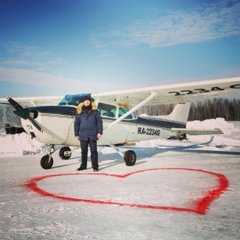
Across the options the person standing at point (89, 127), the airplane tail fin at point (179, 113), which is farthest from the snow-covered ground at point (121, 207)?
the airplane tail fin at point (179, 113)

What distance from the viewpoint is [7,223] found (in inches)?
88.4

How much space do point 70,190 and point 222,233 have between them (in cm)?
240

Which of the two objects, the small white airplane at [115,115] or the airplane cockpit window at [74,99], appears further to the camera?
the airplane cockpit window at [74,99]

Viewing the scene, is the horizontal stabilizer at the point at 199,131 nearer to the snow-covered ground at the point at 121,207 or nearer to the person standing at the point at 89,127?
the snow-covered ground at the point at 121,207

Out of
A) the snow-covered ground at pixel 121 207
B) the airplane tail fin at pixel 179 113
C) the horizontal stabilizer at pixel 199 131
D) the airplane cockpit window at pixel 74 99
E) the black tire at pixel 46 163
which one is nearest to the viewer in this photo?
the snow-covered ground at pixel 121 207

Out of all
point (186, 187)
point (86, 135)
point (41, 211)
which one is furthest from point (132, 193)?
point (86, 135)

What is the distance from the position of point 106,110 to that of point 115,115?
37 centimetres

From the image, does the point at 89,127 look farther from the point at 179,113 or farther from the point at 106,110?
the point at 179,113

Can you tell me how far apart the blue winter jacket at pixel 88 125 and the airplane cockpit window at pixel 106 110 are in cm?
135

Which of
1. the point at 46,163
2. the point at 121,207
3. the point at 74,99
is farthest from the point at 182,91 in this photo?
the point at 121,207

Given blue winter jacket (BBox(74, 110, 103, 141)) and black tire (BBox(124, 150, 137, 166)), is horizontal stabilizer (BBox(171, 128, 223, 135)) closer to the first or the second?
black tire (BBox(124, 150, 137, 166))

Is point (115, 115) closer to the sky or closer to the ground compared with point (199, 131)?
closer to the sky

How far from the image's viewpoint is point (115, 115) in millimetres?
7191

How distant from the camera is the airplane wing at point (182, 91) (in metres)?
6.54
